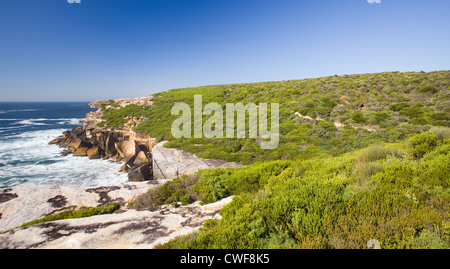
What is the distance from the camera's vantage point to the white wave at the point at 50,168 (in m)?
19.1

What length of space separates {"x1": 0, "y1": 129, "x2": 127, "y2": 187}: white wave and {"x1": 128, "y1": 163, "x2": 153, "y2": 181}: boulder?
218cm

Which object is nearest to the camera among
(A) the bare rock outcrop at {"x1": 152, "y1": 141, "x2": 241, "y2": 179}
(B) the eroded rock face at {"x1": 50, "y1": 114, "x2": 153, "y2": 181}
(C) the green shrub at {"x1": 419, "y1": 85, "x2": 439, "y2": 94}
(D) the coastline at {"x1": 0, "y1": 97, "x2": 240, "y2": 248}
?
(D) the coastline at {"x1": 0, "y1": 97, "x2": 240, "y2": 248}

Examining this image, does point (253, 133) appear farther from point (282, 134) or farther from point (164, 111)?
point (164, 111)

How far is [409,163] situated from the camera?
557 centimetres

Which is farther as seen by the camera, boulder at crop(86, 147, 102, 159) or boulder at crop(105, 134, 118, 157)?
boulder at crop(105, 134, 118, 157)

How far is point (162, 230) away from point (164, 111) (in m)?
32.4

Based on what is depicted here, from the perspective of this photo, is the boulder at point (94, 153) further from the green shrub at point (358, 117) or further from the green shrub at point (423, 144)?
the green shrub at point (358, 117)

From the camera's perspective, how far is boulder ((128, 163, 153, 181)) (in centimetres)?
1700

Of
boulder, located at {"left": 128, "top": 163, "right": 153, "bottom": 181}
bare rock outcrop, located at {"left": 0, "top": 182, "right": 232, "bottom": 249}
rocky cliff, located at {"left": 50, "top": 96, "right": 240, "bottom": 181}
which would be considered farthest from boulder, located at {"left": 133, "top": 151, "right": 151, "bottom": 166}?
bare rock outcrop, located at {"left": 0, "top": 182, "right": 232, "bottom": 249}

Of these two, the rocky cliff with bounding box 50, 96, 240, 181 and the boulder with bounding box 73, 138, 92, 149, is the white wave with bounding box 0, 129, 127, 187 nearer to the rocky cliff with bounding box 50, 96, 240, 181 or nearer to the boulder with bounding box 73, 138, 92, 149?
the rocky cliff with bounding box 50, 96, 240, 181

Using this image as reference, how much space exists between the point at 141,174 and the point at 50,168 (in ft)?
49.6

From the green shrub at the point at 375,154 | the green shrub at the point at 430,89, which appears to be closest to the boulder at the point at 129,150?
the green shrub at the point at 375,154
